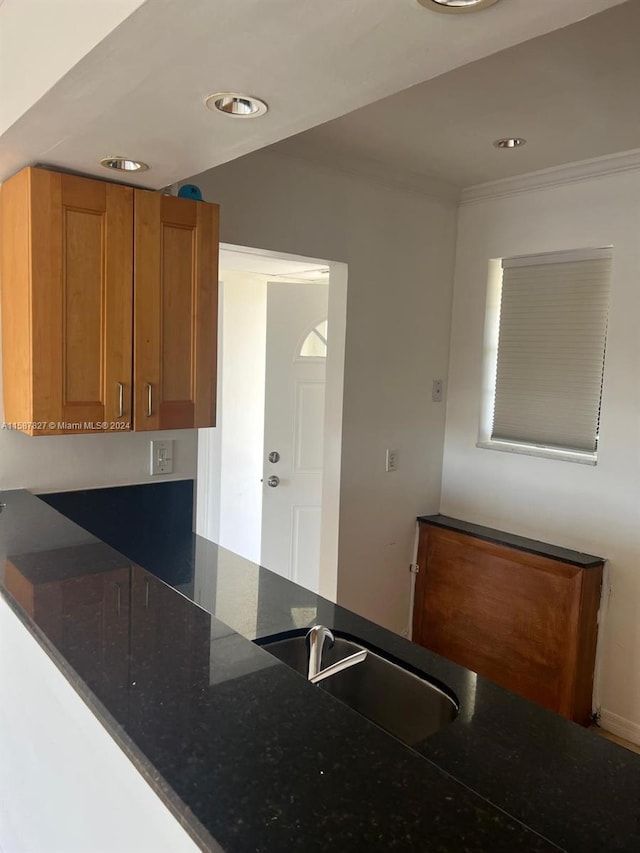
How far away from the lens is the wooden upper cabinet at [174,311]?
187 cm

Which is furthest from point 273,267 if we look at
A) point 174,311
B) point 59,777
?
point 59,777

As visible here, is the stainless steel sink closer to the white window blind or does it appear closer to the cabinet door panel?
the cabinet door panel

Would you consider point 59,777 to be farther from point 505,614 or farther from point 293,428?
point 293,428

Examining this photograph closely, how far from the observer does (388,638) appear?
1.57 meters

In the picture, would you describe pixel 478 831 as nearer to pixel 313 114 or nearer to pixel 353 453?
pixel 313 114

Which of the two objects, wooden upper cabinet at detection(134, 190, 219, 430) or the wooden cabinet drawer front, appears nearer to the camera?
wooden upper cabinet at detection(134, 190, 219, 430)

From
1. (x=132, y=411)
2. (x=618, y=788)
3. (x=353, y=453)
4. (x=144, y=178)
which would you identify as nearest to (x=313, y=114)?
(x=144, y=178)

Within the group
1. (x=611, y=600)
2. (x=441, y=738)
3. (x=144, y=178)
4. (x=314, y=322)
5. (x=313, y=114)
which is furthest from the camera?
(x=314, y=322)

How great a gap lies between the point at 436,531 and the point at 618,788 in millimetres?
2195

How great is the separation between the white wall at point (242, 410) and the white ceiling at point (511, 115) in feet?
4.74

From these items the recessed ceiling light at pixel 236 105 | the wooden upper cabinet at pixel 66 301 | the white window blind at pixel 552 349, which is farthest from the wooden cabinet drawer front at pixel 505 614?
the recessed ceiling light at pixel 236 105

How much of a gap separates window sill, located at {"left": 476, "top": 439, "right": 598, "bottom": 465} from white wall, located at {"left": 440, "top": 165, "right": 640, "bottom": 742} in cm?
3

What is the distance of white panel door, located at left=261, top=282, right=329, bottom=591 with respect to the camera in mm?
3578

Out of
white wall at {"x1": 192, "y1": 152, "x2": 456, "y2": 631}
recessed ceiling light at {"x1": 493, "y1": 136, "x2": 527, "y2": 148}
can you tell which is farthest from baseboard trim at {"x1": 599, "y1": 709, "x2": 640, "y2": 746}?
recessed ceiling light at {"x1": 493, "y1": 136, "x2": 527, "y2": 148}
